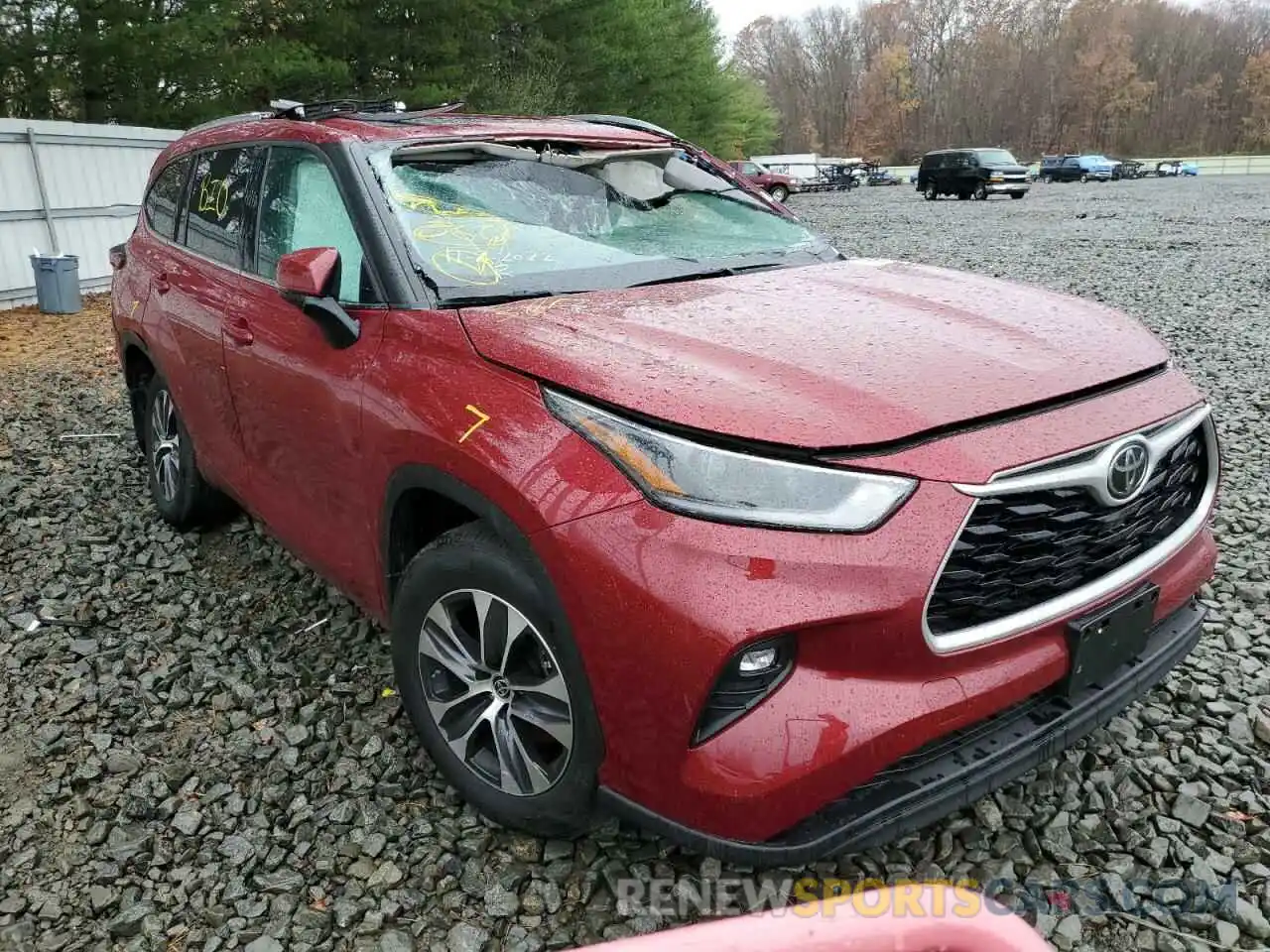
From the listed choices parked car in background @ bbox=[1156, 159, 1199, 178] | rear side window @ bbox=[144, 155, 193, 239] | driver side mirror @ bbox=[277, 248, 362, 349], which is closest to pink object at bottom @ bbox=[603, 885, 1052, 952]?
driver side mirror @ bbox=[277, 248, 362, 349]

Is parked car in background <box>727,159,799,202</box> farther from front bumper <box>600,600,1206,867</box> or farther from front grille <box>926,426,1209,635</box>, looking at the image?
front bumper <box>600,600,1206,867</box>

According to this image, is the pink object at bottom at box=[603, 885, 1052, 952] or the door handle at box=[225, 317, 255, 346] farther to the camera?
the door handle at box=[225, 317, 255, 346]

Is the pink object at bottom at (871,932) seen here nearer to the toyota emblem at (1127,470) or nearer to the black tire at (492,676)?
the black tire at (492,676)

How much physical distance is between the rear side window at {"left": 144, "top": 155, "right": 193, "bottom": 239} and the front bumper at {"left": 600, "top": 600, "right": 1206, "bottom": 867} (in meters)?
3.31

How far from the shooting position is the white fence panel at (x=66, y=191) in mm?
10375

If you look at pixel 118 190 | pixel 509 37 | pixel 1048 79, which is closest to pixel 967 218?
pixel 509 37

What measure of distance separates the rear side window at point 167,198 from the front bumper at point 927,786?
331 centimetres

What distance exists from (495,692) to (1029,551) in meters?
1.24

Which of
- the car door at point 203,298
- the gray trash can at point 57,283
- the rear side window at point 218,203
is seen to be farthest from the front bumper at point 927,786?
the gray trash can at point 57,283

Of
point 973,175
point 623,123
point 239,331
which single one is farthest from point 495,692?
point 973,175

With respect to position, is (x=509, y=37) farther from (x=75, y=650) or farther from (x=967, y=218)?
(x=75, y=650)

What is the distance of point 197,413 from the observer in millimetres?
3629

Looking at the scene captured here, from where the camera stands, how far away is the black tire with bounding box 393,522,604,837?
196cm

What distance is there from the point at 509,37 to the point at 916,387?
75.1 ft
